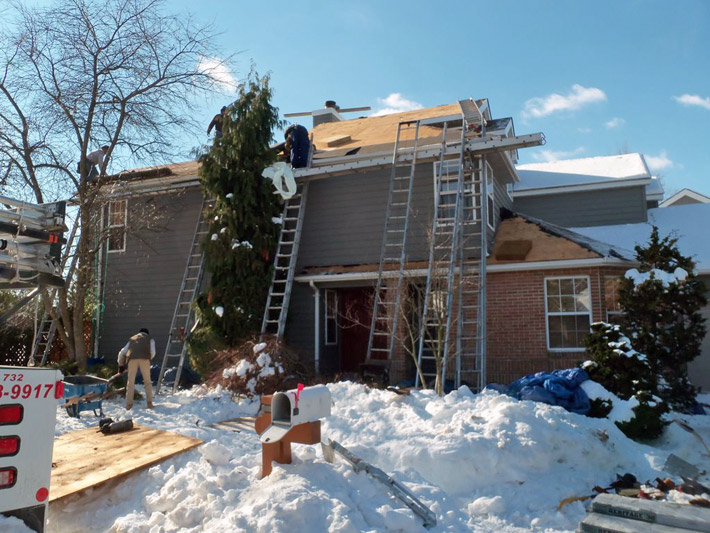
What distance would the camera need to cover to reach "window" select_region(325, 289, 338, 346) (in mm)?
14941

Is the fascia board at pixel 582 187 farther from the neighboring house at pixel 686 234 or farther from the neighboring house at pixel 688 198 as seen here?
the neighboring house at pixel 688 198

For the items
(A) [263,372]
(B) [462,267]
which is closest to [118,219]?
(A) [263,372]

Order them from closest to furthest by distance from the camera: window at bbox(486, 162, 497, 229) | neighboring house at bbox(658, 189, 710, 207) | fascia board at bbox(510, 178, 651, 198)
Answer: window at bbox(486, 162, 497, 229) → fascia board at bbox(510, 178, 651, 198) → neighboring house at bbox(658, 189, 710, 207)

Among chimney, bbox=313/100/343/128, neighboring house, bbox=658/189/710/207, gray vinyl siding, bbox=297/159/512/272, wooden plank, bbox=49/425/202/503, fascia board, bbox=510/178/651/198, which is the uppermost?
chimney, bbox=313/100/343/128

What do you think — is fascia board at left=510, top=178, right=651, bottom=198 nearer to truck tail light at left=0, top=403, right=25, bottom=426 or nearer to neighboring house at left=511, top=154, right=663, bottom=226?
neighboring house at left=511, top=154, right=663, bottom=226

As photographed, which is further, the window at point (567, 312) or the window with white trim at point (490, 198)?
the window with white trim at point (490, 198)

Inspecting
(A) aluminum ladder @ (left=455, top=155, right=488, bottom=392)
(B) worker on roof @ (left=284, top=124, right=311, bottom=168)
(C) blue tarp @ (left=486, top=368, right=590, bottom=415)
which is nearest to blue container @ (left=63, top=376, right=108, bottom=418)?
(A) aluminum ladder @ (left=455, top=155, right=488, bottom=392)

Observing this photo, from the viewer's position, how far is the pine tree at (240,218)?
44.0 feet

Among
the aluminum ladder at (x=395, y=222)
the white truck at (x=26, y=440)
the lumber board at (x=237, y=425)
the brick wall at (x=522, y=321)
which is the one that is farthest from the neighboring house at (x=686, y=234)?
the white truck at (x=26, y=440)

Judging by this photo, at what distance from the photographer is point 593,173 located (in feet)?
60.4

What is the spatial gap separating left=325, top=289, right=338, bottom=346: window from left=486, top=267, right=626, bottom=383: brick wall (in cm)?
393

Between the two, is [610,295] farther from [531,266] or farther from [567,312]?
[531,266]

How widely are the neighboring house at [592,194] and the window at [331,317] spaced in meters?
6.75

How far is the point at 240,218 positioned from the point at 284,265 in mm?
1593
